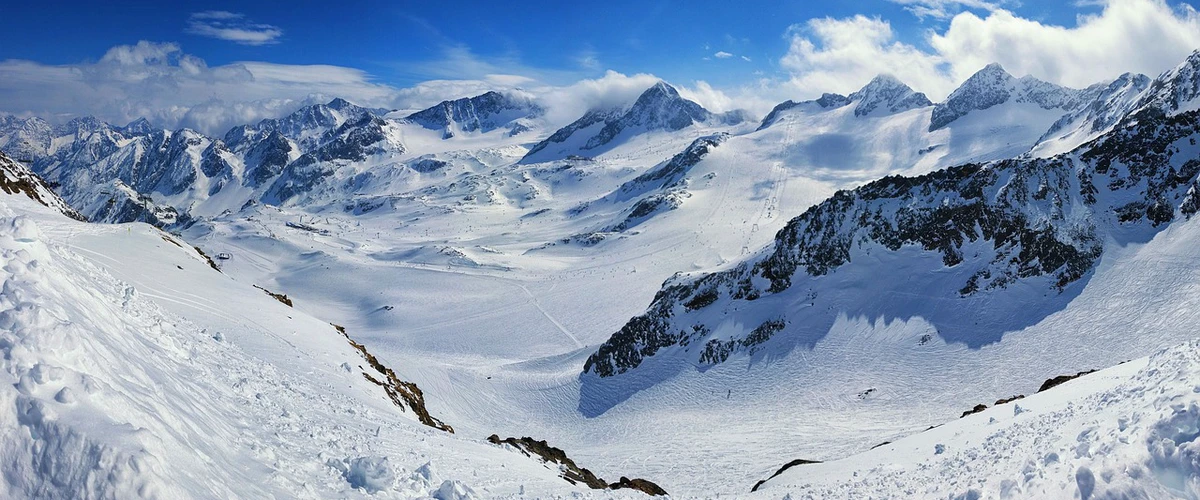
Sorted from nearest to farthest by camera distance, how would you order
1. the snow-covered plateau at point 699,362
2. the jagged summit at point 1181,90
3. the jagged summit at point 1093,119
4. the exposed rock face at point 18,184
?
the snow-covered plateau at point 699,362 → the exposed rock face at point 18,184 → the jagged summit at point 1181,90 → the jagged summit at point 1093,119

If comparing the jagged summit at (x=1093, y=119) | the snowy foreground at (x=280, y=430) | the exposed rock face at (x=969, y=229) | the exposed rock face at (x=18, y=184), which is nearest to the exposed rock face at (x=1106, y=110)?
the jagged summit at (x=1093, y=119)

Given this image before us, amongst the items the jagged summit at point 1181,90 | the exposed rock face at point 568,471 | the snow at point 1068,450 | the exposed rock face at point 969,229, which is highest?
the jagged summit at point 1181,90

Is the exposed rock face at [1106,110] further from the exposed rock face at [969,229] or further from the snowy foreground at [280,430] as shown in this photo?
the snowy foreground at [280,430]

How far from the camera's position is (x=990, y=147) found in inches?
6732

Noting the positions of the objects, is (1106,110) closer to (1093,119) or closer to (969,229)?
(1093,119)

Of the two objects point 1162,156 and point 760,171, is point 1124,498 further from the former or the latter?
point 760,171

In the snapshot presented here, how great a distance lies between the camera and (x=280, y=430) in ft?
49.1

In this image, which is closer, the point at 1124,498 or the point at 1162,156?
the point at 1124,498

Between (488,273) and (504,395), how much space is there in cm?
6798

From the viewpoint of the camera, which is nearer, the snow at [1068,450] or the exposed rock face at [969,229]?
the snow at [1068,450]

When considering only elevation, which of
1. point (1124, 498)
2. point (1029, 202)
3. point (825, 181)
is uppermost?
point (825, 181)

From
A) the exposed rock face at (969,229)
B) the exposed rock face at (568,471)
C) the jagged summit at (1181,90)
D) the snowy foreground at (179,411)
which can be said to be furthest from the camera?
the jagged summit at (1181,90)

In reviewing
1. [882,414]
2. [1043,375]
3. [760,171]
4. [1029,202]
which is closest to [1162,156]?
[1029,202]

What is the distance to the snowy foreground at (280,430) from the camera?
838cm
